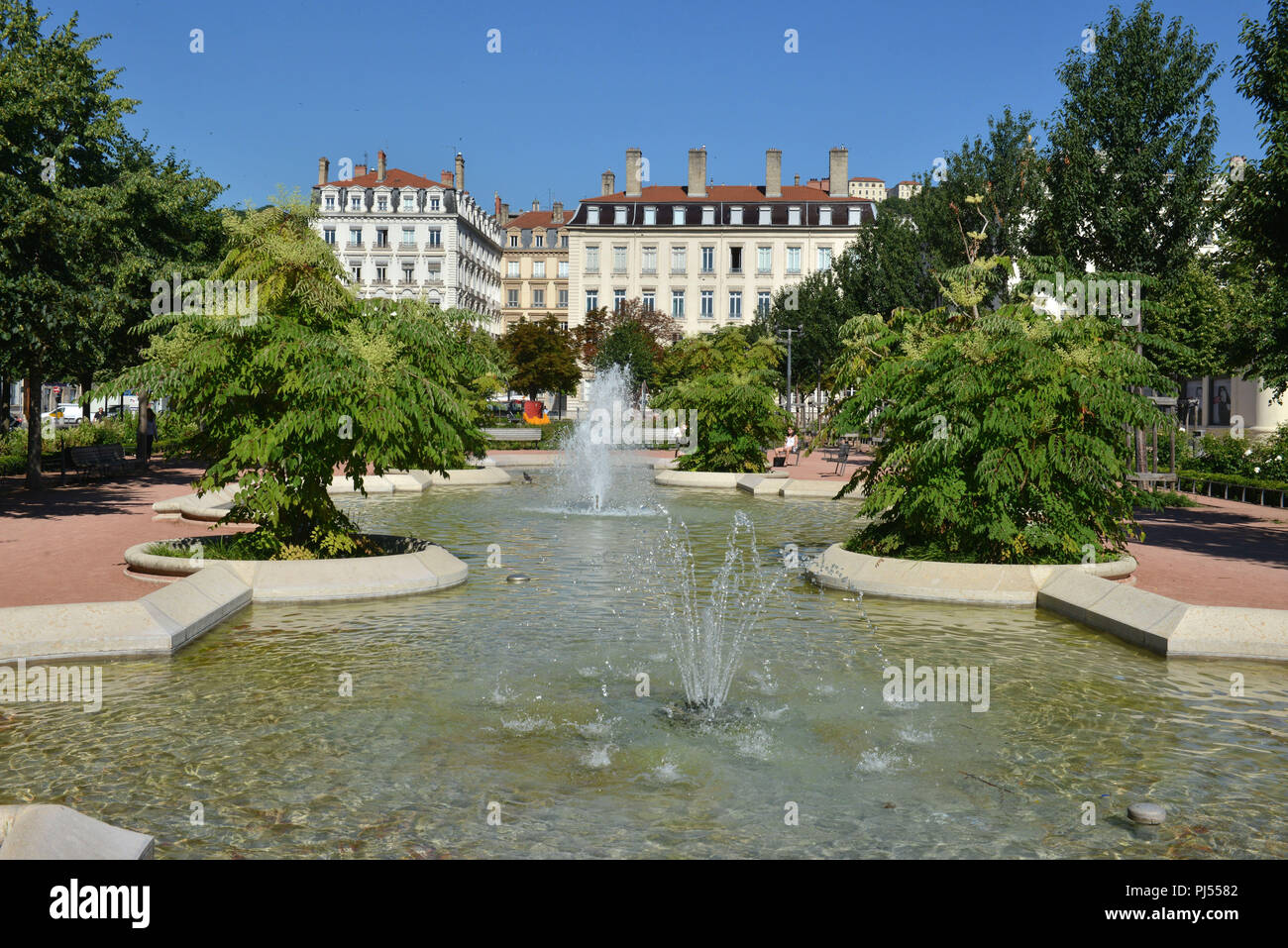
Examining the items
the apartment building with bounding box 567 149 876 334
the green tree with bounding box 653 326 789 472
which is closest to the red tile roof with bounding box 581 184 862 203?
the apartment building with bounding box 567 149 876 334

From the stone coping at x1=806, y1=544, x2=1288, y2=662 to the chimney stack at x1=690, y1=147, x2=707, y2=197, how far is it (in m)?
83.9

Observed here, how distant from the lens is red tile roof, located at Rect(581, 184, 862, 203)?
314 feet

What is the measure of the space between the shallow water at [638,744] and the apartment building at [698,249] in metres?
83.8

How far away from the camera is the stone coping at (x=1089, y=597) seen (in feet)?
35.1

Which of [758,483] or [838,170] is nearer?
[758,483]

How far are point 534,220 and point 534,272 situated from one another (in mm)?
9133

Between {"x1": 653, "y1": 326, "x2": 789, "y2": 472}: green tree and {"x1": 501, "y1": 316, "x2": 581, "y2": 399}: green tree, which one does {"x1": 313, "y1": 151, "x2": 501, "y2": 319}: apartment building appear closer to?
{"x1": 501, "y1": 316, "x2": 581, "y2": 399}: green tree

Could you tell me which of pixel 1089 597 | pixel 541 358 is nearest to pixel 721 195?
pixel 541 358

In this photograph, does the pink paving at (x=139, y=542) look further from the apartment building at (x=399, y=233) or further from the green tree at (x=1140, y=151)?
the apartment building at (x=399, y=233)

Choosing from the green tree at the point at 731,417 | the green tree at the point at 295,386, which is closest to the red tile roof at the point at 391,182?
the green tree at the point at 731,417

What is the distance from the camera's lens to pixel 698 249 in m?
94.8

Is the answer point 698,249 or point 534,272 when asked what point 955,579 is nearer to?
point 698,249

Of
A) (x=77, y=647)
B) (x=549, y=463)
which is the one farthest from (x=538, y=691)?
(x=549, y=463)
